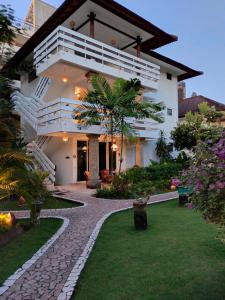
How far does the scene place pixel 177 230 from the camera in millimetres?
7758

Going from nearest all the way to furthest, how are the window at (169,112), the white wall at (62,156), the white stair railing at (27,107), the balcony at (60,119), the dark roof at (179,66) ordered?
1. the balcony at (60,119)
2. the white stair railing at (27,107)
3. the white wall at (62,156)
4. the dark roof at (179,66)
5. the window at (169,112)

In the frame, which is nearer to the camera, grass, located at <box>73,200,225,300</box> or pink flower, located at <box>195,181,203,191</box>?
pink flower, located at <box>195,181,203,191</box>

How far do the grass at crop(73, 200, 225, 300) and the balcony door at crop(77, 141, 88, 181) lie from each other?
11.1 meters

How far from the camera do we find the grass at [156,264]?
4352 millimetres

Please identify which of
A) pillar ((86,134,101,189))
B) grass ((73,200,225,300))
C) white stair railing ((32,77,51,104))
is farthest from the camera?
white stair railing ((32,77,51,104))

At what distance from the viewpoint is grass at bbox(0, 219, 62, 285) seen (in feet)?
18.2

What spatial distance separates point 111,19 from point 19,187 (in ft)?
43.1

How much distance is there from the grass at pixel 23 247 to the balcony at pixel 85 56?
955 cm

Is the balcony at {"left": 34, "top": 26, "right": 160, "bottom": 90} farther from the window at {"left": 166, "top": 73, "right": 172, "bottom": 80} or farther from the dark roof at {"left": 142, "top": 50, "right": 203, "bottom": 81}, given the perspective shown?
the window at {"left": 166, "top": 73, "right": 172, "bottom": 80}

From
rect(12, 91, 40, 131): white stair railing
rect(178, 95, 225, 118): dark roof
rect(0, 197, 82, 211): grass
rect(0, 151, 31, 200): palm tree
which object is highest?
rect(178, 95, 225, 118): dark roof

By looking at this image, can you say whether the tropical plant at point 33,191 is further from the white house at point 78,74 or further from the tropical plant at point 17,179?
the white house at point 78,74

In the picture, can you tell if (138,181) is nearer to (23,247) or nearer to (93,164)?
(93,164)

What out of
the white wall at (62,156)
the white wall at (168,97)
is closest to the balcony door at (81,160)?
the white wall at (62,156)

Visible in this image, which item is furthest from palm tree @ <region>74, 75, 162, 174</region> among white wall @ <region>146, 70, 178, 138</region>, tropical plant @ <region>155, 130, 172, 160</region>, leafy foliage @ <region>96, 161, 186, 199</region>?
white wall @ <region>146, 70, 178, 138</region>
